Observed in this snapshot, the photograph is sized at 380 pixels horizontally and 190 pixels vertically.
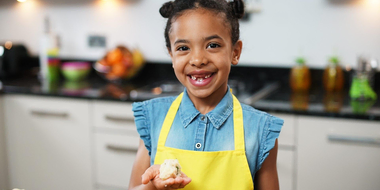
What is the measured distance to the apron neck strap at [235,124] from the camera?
36.3 inches

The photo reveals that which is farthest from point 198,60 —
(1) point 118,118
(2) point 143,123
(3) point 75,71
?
(3) point 75,71

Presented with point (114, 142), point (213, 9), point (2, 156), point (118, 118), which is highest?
point (213, 9)

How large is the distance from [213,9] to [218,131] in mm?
294

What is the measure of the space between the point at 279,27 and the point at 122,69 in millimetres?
931

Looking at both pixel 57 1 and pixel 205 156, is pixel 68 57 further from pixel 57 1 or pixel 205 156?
pixel 205 156

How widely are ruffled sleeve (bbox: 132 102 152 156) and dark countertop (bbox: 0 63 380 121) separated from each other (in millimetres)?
784

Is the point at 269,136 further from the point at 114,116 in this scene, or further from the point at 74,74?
the point at 74,74

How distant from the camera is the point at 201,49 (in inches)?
33.7

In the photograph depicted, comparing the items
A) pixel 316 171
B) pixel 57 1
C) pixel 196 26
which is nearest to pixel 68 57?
pixel 57 1

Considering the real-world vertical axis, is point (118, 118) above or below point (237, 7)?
below

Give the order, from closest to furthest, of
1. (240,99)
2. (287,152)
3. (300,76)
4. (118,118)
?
(287,152) → (240,99) → (118,118) → (300,76)

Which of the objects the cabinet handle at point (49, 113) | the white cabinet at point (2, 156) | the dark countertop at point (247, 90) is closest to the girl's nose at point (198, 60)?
the dark countertop at point (247, 90)

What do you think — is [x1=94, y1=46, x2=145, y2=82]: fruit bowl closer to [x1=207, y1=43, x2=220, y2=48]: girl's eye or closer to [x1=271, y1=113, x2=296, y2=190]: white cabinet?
[x1=271, y1=113, x2=296, y2=190]: white cabinet

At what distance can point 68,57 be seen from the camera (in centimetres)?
259
